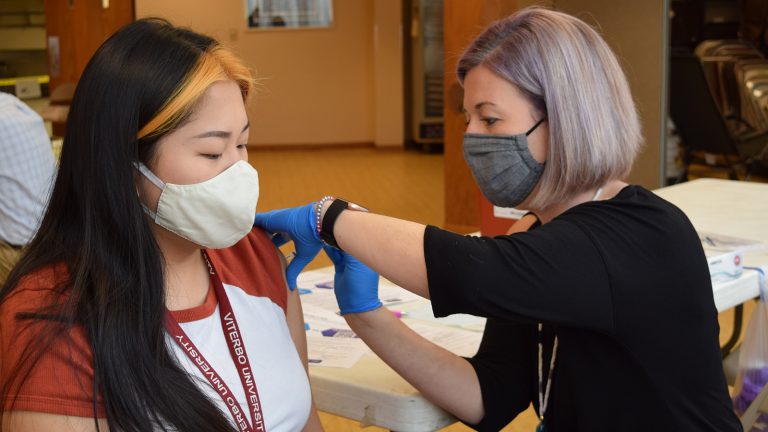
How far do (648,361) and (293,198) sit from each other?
240 inches

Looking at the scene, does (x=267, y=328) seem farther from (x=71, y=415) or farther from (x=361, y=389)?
(x=71, y=415)

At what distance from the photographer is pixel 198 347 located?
1.34 metres

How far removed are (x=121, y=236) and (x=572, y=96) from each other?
2.37 ft

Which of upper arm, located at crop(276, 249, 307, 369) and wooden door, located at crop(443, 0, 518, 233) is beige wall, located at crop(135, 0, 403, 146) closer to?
wooden door, located at crop(443, 0, 518, 233)

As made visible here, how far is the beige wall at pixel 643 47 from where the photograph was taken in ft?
16.0

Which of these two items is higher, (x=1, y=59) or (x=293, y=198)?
(x=1, y=59)

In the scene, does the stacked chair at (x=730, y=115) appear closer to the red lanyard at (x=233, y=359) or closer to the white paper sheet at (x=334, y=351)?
the white paper sheet at (x=334, y=351)

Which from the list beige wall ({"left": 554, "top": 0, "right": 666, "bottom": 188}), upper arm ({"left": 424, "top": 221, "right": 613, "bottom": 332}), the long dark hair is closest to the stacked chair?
beige wall ({"left": 554, "top": 0, "right": 666, "bottom": 188})

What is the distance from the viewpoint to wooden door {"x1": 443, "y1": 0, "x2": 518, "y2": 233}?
203 inches

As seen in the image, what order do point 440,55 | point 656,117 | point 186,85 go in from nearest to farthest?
point 186,85 → point 656,117 → point 440,55

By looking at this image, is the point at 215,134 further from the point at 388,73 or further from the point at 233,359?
the point at 388,73

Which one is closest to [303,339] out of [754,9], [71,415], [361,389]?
[361,389]

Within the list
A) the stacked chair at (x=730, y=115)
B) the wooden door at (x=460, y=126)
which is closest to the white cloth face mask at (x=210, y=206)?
the wooden door at (x=460, y=126)

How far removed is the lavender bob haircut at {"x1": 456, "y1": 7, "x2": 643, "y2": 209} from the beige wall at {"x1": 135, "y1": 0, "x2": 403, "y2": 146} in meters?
9.06
